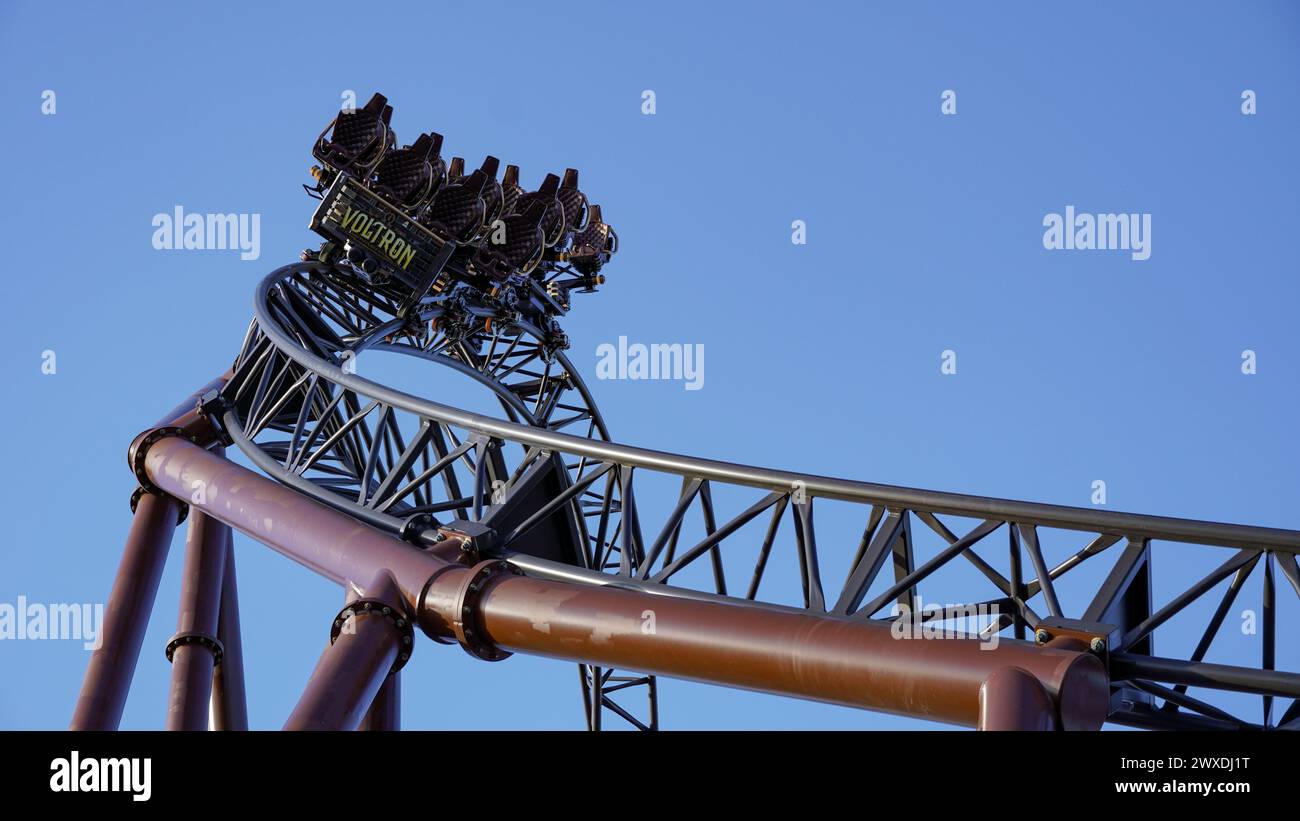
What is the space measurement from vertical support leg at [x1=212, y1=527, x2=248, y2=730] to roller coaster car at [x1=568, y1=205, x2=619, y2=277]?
691 centimetres

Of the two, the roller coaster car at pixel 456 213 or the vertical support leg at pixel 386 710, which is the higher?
the roller coaster car at pixel 456 213

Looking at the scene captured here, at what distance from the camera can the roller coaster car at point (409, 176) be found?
52.1 feet

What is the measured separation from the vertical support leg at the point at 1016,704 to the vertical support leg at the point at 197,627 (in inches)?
285

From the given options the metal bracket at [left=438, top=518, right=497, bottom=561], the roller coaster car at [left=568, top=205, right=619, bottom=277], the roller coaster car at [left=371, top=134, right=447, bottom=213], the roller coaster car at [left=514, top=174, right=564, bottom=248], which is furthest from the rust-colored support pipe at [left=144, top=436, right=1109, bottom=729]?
the roller coaster car at [left=568, top=205, right=619, bottom=277]

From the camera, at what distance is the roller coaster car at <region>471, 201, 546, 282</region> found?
664 inches

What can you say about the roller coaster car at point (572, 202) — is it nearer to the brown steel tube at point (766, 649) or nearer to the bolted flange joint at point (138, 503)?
the bolted flange joint at point (138, 503)

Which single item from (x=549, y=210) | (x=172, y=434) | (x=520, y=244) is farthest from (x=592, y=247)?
(x=172, y=434)

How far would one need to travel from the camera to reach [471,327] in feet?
57.0

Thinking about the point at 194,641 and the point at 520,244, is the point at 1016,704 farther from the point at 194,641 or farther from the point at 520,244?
the point at 520,244

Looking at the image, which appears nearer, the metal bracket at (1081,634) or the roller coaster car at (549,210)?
the metal bracket at (1081,634)

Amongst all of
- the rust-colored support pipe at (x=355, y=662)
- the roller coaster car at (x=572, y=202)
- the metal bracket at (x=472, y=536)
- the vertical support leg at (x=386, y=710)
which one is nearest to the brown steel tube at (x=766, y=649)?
the rust-colored support pipe at (x=355, y=662)
